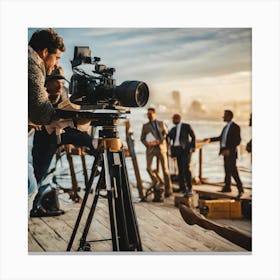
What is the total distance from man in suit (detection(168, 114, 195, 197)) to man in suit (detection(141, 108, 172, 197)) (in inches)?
2.2

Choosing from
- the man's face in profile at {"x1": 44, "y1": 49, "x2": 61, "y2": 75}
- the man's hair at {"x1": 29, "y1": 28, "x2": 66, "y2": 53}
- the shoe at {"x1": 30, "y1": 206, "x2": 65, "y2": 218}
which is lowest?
the shoe at {"x1": 30, "y1": 206, "x2": 65, "y2": 218}

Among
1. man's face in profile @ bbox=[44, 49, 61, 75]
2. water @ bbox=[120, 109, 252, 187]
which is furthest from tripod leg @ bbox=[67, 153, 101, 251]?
man's face in profile @ bbox=[44, 49, 61, 75]

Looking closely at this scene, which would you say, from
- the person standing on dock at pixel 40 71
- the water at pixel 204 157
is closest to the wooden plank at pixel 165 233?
the water at pixel 204 157

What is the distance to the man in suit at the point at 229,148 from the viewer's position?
3.03 metres

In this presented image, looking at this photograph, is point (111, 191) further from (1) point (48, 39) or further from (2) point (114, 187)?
(1) point (48, 39)

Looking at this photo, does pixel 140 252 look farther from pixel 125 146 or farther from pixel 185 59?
pixel 185 59

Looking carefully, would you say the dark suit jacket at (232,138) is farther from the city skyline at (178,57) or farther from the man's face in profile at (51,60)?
the man's face in profile at (51,60)

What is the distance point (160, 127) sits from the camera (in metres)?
3.09

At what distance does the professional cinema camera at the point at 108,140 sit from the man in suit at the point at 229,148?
567 mm

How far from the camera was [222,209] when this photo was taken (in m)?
3.04

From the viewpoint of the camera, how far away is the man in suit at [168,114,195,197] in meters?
3.07

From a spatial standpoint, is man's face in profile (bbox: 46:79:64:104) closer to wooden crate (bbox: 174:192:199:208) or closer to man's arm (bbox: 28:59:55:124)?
man's arm (bbox: 28:59:55:124)

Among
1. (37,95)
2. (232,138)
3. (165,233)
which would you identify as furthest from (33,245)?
(232,138)
